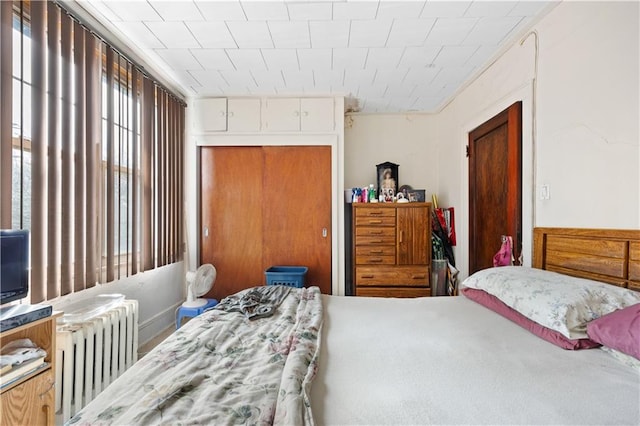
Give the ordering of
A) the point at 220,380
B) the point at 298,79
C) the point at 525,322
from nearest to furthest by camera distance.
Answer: the point at 220,380, the point at 525,322, the point at 298,79

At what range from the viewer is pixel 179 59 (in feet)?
7.34

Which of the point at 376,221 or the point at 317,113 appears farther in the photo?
the point at 317,113

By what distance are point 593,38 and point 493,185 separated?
44.8 inches

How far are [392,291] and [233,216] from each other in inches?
74.4

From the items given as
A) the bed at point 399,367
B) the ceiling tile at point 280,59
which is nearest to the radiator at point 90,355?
the bed at point 399,367

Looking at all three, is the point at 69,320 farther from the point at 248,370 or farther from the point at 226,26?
the point at 226,26

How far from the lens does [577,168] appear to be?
4.91ft

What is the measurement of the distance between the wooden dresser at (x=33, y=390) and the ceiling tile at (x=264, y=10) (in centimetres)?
191

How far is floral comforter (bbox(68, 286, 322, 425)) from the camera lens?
2.19ft

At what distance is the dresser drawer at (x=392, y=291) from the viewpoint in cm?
279

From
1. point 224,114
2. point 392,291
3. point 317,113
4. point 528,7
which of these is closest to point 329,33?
point 317,113

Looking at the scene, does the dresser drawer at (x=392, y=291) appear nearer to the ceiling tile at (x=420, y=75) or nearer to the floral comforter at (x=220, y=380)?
the floral comforter at (x=220, y=380)

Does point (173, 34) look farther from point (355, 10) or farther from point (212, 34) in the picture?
point (355, 10)

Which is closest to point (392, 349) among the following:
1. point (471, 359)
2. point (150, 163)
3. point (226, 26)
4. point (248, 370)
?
point (471, 359)
